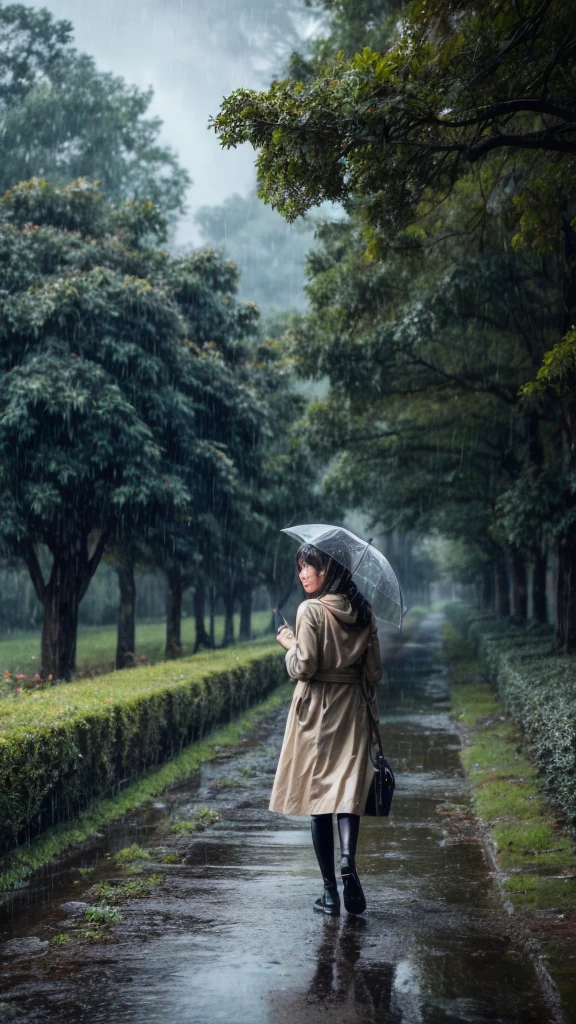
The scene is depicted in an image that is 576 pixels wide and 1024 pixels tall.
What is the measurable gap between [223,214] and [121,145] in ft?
199

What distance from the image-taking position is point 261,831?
293 inches

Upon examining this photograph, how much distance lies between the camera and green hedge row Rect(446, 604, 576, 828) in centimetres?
660

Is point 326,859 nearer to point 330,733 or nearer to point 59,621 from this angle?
point 330,733

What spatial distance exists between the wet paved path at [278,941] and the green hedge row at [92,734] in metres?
0.44

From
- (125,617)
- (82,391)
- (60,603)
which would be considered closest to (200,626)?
(125,617)

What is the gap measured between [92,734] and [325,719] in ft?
9.77

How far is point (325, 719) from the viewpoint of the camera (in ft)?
17.0


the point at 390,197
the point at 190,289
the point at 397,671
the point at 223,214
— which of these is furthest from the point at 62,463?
the point at 223,214

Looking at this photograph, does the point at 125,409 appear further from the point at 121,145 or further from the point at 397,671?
the point at 121,145

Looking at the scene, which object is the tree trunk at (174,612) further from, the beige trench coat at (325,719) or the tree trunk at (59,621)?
the beige trench coat at (325,719)

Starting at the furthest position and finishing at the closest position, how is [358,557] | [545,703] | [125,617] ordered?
[125,617] → [545,703] → [358,557]

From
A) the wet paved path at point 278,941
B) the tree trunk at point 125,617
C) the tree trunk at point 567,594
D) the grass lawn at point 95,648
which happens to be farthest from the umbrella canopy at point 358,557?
the tree trunk at point 125,617

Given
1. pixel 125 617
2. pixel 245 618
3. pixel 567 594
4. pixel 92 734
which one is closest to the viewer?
pixel 92 734

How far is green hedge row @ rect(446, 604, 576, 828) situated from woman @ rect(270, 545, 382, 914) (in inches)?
72.3
